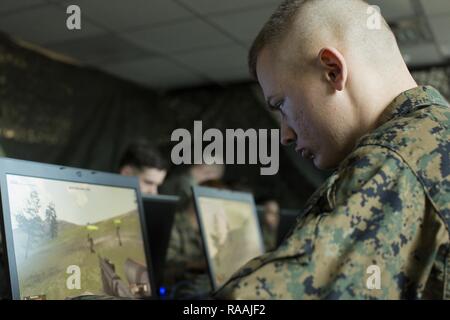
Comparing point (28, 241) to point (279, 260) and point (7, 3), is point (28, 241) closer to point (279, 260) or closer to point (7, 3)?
point (279, 260)

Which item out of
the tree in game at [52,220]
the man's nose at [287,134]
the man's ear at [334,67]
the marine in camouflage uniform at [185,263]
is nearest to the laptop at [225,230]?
the marine in camouflage uniform at [185,263]

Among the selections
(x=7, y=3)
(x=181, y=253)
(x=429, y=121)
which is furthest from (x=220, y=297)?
(x=7, y=3)

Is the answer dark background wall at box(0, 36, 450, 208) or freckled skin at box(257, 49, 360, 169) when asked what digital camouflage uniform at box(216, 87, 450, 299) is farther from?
dark background wall at box(0, 36, 450, 208)

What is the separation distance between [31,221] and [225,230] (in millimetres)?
906

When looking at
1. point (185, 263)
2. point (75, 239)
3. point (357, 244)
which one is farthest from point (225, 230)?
point (357, 244)

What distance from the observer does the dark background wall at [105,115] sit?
413 cm

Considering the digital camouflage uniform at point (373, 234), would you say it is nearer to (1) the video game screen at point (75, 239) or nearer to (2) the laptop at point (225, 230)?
(1) the video game screen at point (75, 239)

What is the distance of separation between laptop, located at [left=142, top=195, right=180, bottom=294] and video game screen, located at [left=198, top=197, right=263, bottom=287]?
0.12 metres

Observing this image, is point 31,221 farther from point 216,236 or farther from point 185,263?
point 185,263

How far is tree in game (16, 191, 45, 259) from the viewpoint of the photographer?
3.34 ft

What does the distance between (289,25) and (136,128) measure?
4.47 meters

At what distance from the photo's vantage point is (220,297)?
0.66 metres

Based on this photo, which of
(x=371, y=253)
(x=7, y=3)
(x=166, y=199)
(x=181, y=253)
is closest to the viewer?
(x=371, y=253)

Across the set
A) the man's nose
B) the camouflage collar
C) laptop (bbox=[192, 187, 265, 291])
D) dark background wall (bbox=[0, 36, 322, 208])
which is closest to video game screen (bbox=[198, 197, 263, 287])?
laptop (bbox=[192, 187, 265, 291])
